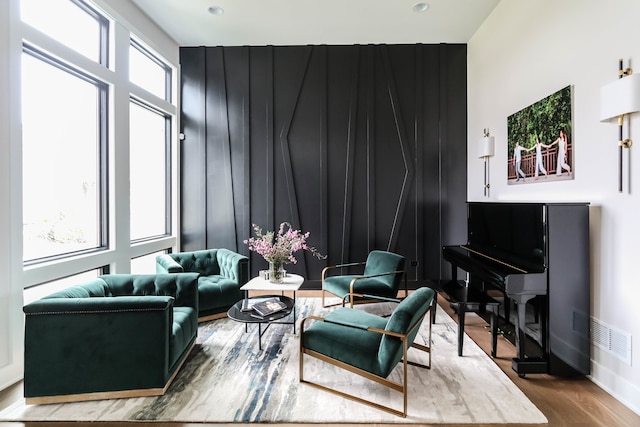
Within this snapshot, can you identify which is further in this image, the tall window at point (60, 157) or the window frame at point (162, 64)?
the window frame at point (162, 64)

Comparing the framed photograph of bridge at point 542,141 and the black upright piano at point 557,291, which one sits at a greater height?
the framed photograph of bridge at point 542,141

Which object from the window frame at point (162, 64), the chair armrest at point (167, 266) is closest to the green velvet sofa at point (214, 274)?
the chair armrest at point (167, 266)

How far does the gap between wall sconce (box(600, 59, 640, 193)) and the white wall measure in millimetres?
61

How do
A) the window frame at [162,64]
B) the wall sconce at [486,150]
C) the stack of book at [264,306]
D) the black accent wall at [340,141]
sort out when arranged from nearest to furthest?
the stack of book at [264,306], the wall sconce at [486,150], the window frame at [162,64], the black accent wall at [340,141]

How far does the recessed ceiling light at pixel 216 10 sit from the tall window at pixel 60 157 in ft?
5.32

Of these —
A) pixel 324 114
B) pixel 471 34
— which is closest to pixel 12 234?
pixel 324 114

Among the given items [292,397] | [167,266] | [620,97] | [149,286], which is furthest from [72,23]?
[620,97]

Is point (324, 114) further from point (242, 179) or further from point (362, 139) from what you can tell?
point (242, 179)

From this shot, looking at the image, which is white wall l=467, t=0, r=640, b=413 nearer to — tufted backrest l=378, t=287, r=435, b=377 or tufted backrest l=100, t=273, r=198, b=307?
tufted backrest l=378, t=287, r=435, b=377

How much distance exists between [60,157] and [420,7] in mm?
4396

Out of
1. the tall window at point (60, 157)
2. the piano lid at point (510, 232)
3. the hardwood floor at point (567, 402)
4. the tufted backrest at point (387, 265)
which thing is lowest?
the hardwood floor at point (567, 402)

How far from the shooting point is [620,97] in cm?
217

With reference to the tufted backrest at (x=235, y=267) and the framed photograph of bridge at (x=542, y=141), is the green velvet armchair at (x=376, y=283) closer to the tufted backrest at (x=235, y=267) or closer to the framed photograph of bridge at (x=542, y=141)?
the tufted backrest at (x=235, y=267)

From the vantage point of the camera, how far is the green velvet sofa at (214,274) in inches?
142
